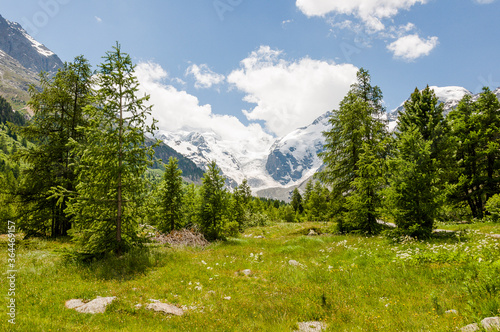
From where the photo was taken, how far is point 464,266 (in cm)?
770

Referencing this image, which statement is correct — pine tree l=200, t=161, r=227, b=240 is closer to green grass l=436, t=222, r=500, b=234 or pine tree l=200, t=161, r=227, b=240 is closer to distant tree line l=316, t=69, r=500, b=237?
distant tree line l=316, t=69, r=500, b=237

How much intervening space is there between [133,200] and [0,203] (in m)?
12.4

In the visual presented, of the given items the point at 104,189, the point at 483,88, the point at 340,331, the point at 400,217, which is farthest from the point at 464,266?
the point at 483,88

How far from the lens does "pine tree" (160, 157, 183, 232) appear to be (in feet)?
77.5

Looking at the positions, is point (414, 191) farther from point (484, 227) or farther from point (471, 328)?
point (471, 328)

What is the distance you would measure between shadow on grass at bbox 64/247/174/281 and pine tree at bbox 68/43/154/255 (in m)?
0.63

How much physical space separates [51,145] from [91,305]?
633 inches

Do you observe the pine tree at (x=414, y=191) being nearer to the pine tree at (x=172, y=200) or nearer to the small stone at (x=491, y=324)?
the small stone at (x=491, y=324)

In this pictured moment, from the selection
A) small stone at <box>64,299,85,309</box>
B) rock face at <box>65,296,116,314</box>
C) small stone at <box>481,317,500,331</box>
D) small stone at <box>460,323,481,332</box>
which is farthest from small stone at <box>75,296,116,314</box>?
small stone at <box>481,317,500,331</box>

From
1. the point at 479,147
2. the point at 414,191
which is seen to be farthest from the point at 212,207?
the point at 479,147

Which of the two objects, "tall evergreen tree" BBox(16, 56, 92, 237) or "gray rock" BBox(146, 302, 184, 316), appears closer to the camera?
"gray rock" BBox(146, 302, 184, 316)

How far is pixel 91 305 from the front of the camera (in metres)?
7.40

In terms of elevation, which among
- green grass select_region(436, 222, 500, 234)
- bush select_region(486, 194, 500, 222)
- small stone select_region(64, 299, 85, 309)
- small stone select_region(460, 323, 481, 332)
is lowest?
small stone select_region(64, 299, 85, 309)

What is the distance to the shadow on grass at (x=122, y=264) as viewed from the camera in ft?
34.6
